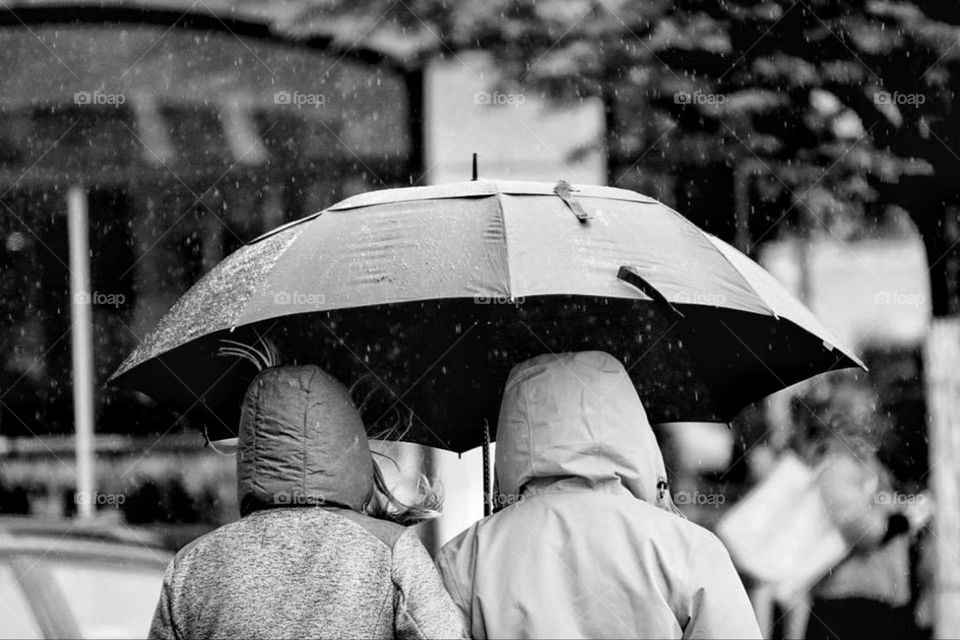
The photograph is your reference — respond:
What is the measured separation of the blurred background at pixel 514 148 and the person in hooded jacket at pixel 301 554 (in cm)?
310

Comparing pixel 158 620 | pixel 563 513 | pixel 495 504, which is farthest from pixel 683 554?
pixel 158 620

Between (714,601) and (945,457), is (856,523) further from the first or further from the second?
(714,601)

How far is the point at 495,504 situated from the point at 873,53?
3.66 m

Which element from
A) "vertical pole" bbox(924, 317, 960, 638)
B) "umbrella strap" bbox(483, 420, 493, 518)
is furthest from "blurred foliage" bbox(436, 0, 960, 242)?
"umbrella strap" bbox(483, 420, 493, 518)

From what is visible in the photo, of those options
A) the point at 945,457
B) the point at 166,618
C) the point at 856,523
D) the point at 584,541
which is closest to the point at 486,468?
the point at 584,541

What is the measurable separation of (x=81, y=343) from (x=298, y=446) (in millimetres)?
3366

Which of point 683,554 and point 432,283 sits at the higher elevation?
point 432,283

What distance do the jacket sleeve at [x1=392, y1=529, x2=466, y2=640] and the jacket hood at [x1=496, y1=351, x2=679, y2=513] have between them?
0.30 metres

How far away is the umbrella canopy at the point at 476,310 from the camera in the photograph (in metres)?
2.57

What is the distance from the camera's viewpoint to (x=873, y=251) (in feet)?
18.9

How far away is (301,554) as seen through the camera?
244 centimetres

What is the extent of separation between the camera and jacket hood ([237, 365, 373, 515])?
247 centimetres

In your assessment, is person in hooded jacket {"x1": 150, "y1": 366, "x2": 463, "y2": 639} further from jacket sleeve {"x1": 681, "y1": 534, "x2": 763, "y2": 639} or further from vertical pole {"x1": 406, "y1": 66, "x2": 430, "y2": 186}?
vertical pole {"x1": 406, "y1": 66, "x2": 430, "y2": 186}

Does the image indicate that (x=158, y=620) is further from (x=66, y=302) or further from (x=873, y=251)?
(x=873, y=251)
